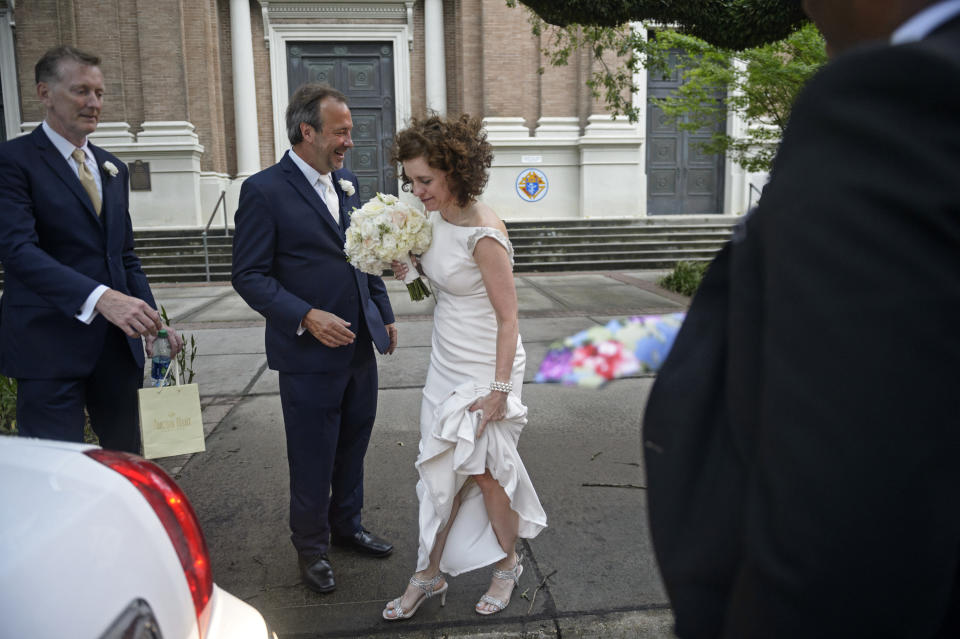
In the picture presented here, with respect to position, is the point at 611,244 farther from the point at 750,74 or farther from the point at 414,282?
the point at 414,282

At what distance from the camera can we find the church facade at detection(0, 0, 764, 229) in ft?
51.9

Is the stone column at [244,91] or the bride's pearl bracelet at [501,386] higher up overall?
the stone column at [244,91]

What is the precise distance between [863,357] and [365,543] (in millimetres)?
3042

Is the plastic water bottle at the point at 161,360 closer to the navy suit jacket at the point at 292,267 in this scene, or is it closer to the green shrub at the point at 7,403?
the navy suit jacket at the point at 292,267

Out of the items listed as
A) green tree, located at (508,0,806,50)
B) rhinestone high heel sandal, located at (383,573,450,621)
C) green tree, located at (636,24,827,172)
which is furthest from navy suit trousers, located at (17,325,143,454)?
green tree, located at (636,24,827,172)

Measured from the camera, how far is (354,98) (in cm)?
1733

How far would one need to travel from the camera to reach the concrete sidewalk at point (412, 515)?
2852 millimetres

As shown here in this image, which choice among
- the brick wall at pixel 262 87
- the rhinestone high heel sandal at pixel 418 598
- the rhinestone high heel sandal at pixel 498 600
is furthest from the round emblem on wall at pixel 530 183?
the rhinestone high heel sandal at pixel 418 598

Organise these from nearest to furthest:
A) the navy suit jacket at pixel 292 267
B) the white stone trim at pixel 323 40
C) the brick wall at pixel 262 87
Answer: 1. the navy suit jacket at pixel 292 267
2. the white stone trim at pixel 323 40
3. the brick wall at pixel 262 87

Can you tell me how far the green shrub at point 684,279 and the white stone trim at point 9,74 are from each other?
14904 millimetres

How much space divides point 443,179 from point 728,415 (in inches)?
81.5

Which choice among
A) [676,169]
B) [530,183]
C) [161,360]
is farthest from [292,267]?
[676,169]

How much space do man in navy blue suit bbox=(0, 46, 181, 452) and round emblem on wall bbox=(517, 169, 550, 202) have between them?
45.7 feet

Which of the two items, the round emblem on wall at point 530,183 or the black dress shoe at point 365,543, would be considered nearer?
the black dress shoe at point 365,543
